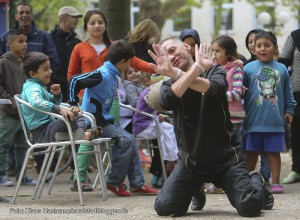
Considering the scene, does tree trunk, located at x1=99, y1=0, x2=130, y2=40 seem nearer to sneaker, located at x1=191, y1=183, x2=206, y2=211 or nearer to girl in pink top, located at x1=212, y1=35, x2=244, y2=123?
girl in pink top, located at x1=212, y1=35, x2=244, y2=123

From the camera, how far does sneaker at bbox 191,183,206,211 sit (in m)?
9.01

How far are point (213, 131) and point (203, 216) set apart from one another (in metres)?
0.71

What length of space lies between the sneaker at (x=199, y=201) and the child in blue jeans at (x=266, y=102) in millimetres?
1901

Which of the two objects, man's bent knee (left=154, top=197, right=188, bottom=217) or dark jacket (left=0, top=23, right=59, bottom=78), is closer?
man's bent knee (left=154, top=197, right=188, bottom=217)

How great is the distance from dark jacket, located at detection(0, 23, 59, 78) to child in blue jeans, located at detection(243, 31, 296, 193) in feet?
8.64

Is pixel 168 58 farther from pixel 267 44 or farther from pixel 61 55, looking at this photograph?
pixel 61 55

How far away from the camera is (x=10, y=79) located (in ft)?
38.4

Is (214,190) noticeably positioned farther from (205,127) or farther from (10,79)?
(10,79)

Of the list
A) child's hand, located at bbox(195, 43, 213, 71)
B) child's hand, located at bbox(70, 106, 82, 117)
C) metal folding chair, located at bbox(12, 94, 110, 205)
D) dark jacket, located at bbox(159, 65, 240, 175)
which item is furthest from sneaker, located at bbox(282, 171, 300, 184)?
child's hand, located at bbox(195, 43, 213, 71)

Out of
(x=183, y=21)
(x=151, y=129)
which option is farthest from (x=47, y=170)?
(x=183, y=21)

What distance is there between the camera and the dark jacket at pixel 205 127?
8.51m

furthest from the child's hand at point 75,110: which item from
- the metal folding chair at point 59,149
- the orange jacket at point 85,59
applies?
the orange jacket at point 85,59

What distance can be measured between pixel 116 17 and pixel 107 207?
203 inches

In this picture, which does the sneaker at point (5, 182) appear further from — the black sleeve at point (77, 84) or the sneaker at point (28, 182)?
the black sleeve at point (77, 84)
